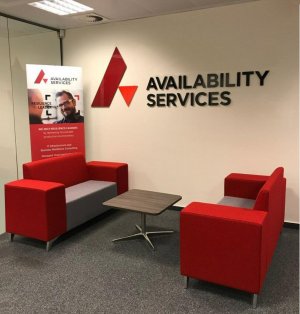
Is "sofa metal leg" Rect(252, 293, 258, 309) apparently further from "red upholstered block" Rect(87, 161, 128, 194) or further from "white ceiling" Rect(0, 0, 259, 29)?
"white ceiling" Rect(0, 0, 259, 29)

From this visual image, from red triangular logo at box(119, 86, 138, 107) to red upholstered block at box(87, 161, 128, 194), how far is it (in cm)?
97

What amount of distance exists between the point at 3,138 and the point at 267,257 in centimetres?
357

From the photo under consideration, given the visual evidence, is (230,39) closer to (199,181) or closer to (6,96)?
(199,181)

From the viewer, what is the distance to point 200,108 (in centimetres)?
450

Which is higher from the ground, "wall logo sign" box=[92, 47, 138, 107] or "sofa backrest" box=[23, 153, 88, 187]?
"wall logo sign" box=[92, 47, 138, 107]

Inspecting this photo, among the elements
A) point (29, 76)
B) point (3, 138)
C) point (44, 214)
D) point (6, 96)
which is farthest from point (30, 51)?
point (44, 214)

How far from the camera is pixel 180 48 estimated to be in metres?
4.49

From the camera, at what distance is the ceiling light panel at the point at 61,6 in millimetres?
4000

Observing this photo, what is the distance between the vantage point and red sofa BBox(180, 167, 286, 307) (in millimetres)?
2438

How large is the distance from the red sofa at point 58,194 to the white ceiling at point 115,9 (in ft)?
6.33

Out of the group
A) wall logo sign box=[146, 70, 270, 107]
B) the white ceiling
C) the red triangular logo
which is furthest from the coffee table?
the white ceiling

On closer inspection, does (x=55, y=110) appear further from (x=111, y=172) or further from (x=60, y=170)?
(x=111, y=172)

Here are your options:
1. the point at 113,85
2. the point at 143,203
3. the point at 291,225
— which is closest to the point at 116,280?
the point at 143,203

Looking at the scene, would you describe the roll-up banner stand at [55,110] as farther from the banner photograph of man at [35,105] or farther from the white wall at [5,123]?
the white wall at [5,123]
